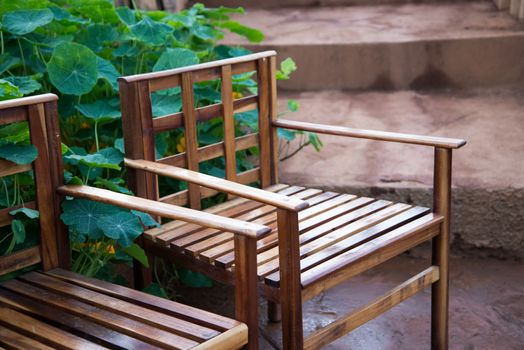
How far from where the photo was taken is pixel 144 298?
1.99m

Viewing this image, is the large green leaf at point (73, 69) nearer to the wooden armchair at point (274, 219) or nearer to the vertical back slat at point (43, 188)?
the wooden armchair at point (274, 219)

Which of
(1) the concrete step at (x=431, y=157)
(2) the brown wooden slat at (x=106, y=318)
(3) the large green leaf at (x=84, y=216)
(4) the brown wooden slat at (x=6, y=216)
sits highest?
(4) the brown wooden slat at (x=6, y=216)

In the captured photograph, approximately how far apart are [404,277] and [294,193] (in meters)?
0.78

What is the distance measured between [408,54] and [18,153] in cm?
247

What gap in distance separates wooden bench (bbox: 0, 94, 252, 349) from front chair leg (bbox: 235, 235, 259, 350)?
51mm

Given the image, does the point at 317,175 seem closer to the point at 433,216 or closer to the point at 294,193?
the point at 294,193

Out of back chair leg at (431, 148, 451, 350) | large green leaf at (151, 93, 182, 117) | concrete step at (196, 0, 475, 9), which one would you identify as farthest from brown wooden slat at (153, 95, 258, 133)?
concrete step at (196, 0, 475, 9)

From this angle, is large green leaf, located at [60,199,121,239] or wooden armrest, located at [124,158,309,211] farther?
large green leaf, located at [60,199,121,239]

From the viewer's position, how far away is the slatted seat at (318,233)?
219cm

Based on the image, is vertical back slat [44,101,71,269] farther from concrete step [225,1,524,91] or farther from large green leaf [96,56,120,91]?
concrete step [225,1,524,91]

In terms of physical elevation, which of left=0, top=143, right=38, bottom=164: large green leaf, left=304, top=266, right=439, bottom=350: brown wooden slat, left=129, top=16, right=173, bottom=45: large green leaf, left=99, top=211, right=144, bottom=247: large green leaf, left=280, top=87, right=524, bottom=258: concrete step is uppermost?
left=129, top=16, right=173, bottom=45: large green leaf

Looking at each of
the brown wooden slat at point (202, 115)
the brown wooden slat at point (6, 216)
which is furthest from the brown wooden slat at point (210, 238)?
the brown wooden slat at point (6, 216)

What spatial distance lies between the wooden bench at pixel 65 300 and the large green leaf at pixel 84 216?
43 mm

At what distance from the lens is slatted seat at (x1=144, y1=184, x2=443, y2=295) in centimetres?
219
